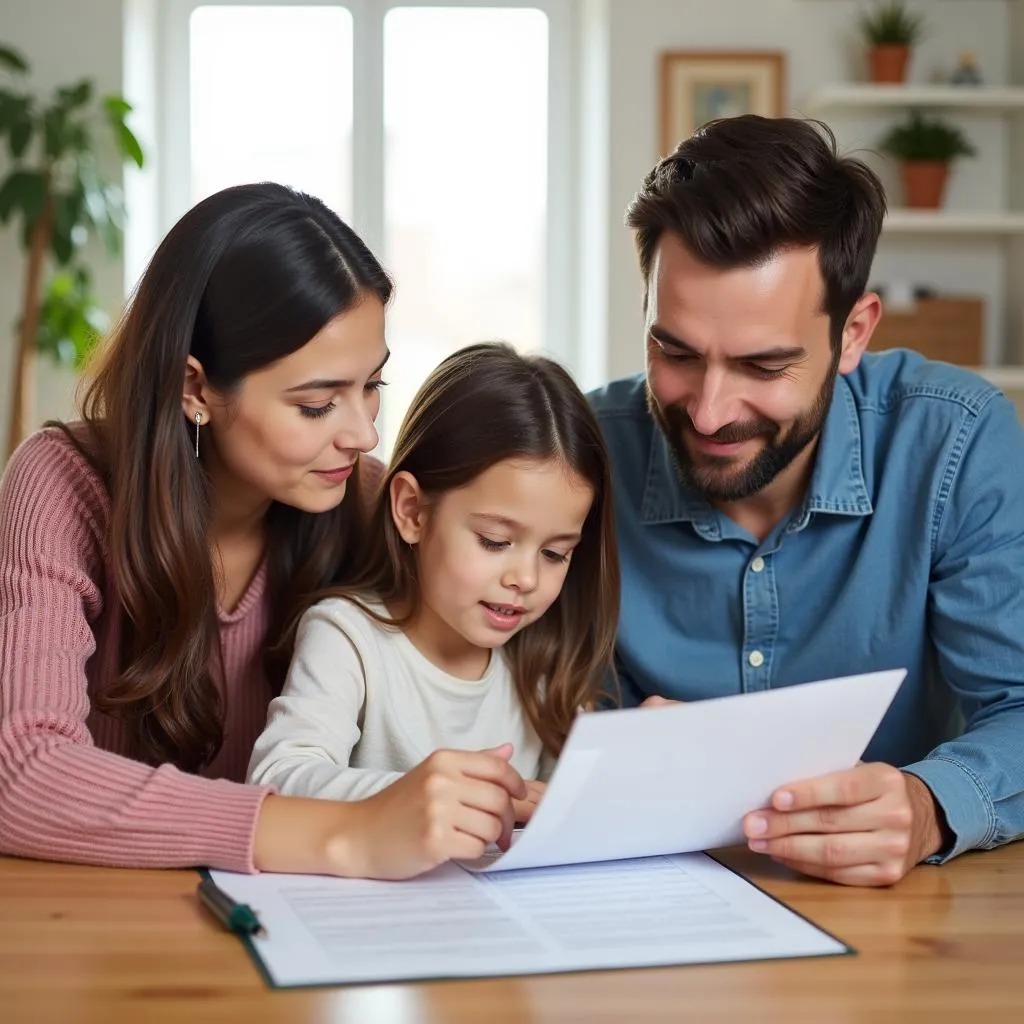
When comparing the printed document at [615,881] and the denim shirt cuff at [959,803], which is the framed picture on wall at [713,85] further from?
the printed document at [615,881]

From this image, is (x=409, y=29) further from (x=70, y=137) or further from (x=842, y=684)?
(x=842, y=684)

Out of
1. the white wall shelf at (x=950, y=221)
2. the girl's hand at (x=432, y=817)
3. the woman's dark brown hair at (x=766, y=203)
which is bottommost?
the girl's hand at (x=432, y=817)

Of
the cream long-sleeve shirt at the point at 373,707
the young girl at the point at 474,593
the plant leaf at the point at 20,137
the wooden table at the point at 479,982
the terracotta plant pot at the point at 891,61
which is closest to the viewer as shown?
the wooden table at the point at 479,982

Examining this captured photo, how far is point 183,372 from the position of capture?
5.09 ft

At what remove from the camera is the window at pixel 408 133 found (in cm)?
511

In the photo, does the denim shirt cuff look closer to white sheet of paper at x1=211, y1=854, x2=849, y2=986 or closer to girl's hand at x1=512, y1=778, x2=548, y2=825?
white sheet of paper at x1=211, y1=854, x2=849, y2=986

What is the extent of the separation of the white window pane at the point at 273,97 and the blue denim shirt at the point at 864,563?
11.4ft

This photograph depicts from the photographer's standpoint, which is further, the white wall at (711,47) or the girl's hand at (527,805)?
the white wall at (711,47)

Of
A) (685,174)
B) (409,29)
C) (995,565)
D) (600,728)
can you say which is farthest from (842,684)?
(409,29)

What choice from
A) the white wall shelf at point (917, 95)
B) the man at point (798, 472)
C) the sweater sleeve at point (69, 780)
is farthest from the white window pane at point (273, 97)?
the sweater sleeve at point (69, 780)

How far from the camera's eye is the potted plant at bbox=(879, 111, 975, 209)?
4609mm

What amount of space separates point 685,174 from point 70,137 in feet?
10.0

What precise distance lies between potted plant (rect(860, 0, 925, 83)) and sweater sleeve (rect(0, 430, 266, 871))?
3776 millimetres

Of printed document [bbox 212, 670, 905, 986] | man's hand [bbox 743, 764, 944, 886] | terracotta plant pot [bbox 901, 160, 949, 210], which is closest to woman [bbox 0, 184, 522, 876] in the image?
printed document [bbox 212, 670, 905, 986]
